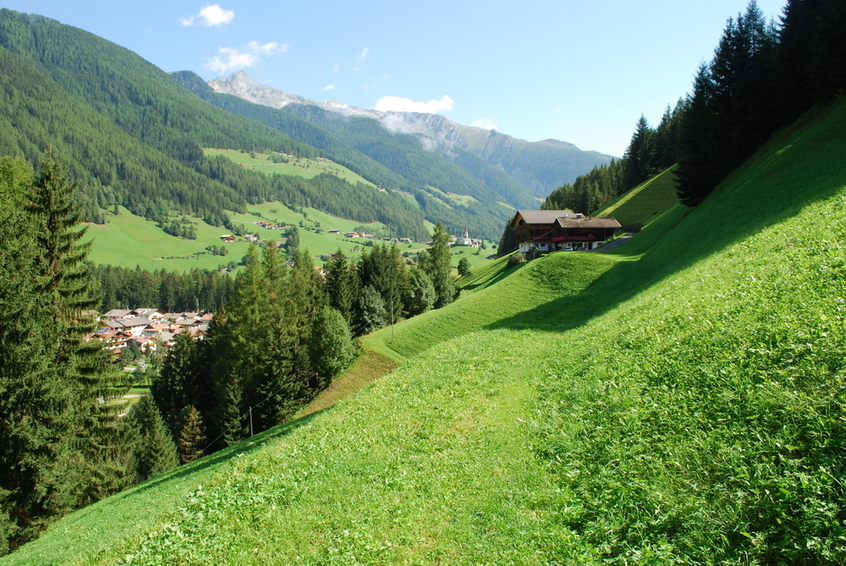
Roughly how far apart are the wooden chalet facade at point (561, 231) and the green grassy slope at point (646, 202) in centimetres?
683

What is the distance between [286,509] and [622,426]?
351 inches

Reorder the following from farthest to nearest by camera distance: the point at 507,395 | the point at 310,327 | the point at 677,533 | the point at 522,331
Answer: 1. the point at 310,327
2. the point at 522,331
3. the point at 507,395
4. the point at 677,533

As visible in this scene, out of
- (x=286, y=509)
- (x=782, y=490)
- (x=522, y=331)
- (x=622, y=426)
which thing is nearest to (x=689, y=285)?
(x=522, y=331)

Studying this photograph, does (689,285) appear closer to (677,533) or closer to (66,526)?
(677,533)

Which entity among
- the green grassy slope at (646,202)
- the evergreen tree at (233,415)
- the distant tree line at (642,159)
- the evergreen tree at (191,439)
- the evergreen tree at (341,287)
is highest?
the distant tree line at (642,159)

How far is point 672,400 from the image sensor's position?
11742 mm

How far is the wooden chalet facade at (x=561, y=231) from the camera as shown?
2803 inches

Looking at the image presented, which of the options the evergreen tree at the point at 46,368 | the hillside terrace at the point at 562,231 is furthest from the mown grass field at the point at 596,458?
the hillside terrace at the point at 562,231

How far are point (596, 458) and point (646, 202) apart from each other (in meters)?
82.9

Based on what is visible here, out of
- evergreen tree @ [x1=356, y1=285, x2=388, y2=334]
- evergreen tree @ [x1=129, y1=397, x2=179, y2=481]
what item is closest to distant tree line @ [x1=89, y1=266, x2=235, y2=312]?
evergreen tree @ [x1=356, y1=285, x2=388, y2=334]

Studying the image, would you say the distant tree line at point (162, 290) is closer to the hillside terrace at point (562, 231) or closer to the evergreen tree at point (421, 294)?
the evergreen tree at point (421, 294)

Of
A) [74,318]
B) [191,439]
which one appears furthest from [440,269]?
[74,318]

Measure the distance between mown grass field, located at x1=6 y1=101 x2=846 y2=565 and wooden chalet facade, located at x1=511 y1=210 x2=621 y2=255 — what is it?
4803cm

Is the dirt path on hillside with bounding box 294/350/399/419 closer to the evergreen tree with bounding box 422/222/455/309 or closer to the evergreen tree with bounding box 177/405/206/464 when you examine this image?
the evergreen tree with bounding box 177/405/206/464
